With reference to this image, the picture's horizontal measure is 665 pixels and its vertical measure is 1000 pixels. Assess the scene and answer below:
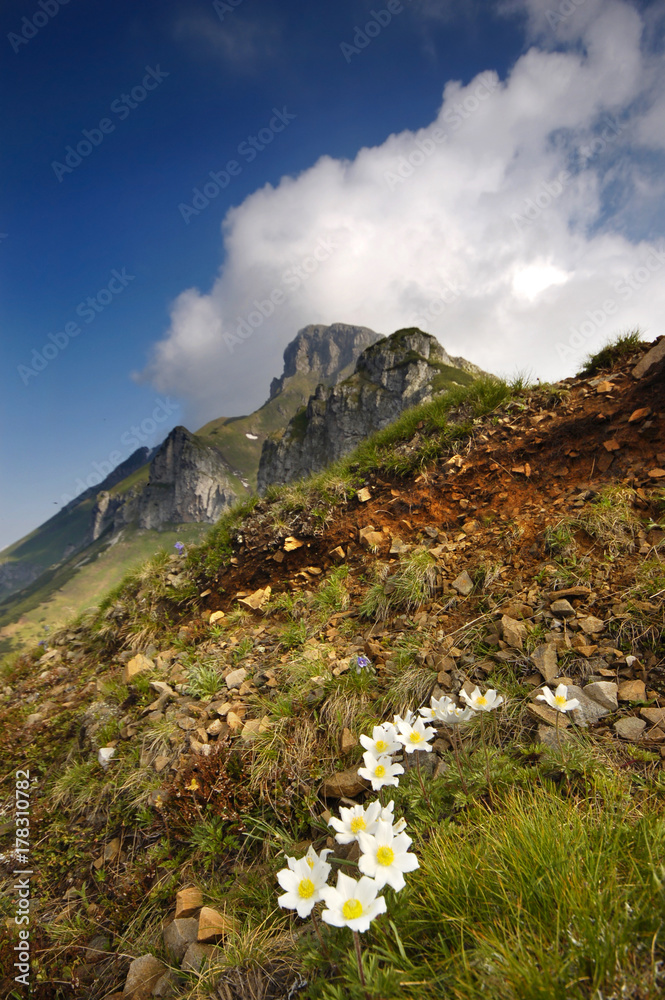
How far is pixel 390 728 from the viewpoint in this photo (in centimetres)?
234

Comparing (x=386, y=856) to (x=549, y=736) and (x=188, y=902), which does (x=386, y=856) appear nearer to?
(x=549, y=736)

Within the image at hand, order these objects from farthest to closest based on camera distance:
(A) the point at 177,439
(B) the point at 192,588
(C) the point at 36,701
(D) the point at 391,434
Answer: (A) the point at 177,439 < (D) the point at 391,434 < (B) the point at 192,588 < (C) the point at 36,701

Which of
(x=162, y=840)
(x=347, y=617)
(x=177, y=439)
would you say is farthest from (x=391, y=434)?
(x=177, y=439)

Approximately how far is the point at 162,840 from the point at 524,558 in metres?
3.74

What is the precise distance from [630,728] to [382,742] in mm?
1448

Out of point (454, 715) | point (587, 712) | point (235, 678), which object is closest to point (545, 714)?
point (587, 712)

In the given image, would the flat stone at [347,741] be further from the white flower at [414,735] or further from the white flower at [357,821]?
the white flower at [357,821]

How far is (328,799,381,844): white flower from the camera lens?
1.75 meters

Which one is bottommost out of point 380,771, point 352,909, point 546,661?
point 546,661

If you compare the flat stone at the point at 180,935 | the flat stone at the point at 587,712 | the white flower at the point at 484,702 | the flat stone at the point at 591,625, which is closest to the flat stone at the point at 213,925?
the flat stone at the point at 180,935

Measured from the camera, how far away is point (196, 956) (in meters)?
2.12

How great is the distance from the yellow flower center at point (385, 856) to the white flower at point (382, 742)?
63cm

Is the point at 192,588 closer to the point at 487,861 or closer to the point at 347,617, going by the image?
the point at 347,617

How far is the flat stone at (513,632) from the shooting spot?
3.15m
